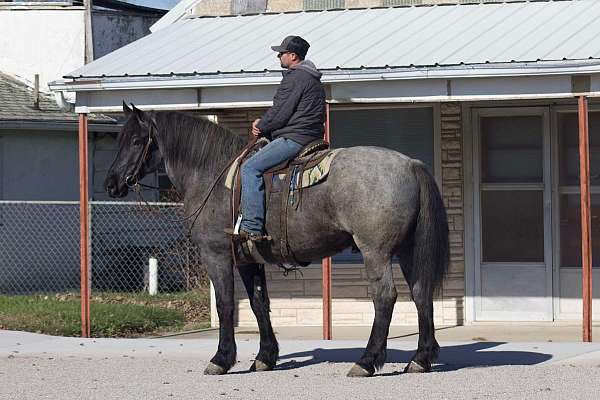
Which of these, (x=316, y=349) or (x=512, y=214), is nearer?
(x=316, y=349)

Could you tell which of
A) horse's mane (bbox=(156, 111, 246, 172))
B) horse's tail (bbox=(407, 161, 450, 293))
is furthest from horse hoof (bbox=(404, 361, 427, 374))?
horse's mane (bbox=(156, 111, 246, 172))

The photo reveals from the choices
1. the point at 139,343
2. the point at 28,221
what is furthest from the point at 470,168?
the point at 28,221

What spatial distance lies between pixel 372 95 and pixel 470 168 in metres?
2.24

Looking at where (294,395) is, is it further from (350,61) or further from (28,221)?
(28,221)

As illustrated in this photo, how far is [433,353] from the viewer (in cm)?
1058

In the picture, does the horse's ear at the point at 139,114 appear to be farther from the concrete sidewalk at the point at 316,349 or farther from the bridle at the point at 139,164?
the concrete sidewalk at the point at 316,349

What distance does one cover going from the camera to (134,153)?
37.5 feet

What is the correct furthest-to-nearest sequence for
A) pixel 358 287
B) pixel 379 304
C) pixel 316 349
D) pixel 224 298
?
pixel 358 287 < pixel 316 349 < pixel 224 298 < pixel 379 304

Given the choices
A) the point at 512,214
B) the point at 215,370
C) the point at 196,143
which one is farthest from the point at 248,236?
the point at 512,214

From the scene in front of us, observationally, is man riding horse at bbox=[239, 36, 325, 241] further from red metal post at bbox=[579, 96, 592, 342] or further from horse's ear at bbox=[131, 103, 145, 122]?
red metal post at bbox=[579, 96, 592, 342]

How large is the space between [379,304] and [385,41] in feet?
16.7

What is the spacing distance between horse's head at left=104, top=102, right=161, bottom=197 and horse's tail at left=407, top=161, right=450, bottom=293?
2.44 meters

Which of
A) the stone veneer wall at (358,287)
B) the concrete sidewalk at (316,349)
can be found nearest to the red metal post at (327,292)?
the concrete sidewalk at (316,349)

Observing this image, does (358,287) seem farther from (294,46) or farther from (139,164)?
(294,46)
